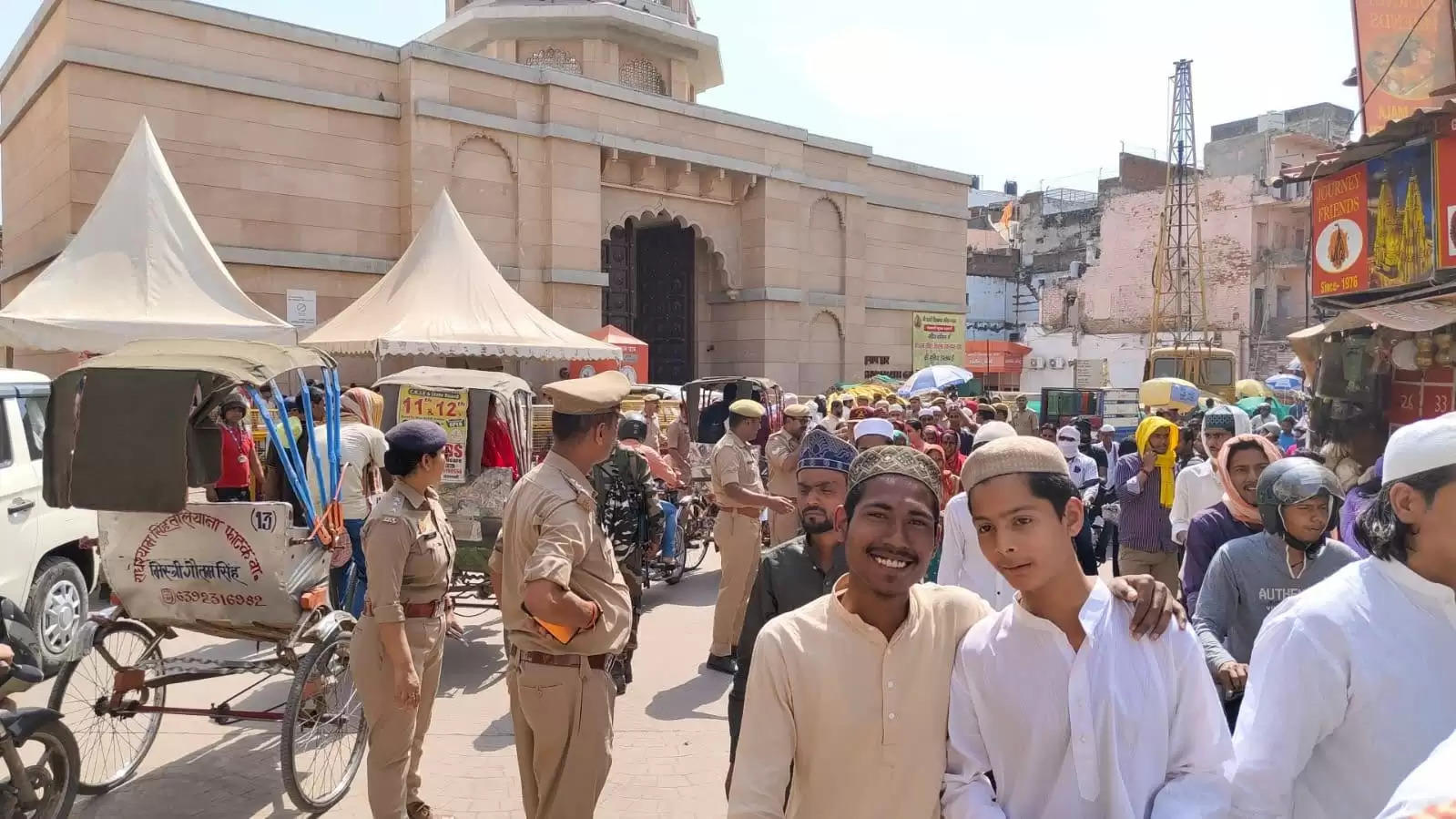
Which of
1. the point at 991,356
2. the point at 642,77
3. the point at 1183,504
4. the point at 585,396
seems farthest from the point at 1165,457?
the point at 991,356

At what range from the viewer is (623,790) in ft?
14.6

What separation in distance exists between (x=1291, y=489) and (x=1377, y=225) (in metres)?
8.60

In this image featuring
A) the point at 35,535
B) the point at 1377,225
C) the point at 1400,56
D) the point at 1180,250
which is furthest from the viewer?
the point at 1180,250

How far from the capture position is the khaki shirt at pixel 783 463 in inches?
267

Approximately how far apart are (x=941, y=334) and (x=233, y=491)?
21.7 metres

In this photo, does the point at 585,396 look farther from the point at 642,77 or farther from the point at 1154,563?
the point at 642,77

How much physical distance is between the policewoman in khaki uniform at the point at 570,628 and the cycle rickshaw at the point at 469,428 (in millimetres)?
3581

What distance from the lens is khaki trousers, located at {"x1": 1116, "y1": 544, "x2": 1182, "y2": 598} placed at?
5.86 meters

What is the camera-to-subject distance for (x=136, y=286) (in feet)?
33.7

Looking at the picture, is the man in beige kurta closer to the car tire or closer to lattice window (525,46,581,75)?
the car tire

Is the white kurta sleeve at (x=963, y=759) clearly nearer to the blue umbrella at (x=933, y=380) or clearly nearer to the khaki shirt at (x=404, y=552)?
the khaki shirt at (x=404, y=552)

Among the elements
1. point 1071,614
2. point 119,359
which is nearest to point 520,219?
point 119,359

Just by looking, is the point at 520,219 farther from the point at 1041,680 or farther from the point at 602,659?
the point at 1041,680

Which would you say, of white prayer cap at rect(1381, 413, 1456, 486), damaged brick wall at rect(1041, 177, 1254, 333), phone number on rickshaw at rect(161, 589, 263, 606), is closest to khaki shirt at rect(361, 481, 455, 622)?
phone number on rickshaw at rect(161, 589, 263, 606)
